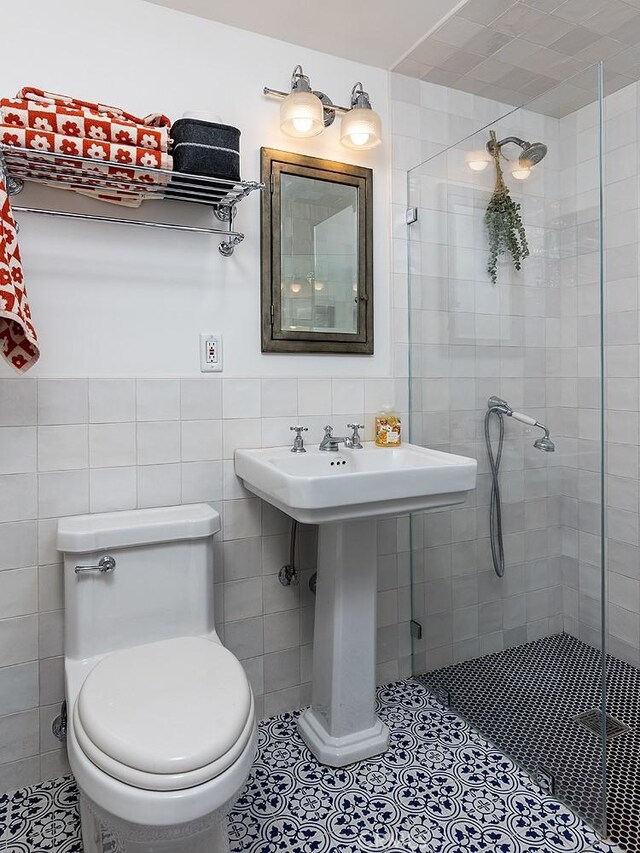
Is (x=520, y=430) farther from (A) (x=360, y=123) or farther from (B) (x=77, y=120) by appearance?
(B) (x=77, y=120)

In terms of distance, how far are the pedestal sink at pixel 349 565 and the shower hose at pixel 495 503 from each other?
180mm

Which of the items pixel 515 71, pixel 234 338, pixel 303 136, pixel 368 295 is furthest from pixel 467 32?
pixel 234 338

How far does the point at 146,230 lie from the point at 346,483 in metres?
0.99

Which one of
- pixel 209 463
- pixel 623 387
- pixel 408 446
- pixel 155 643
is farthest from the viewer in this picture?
pixel 623 387

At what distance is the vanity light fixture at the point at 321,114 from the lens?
68.2 inches

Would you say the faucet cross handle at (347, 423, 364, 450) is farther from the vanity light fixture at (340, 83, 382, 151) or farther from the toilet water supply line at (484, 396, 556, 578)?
the vanity light fixture at (340, 83, 382, 151)

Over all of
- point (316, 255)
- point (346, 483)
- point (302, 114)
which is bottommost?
point (346, 483)

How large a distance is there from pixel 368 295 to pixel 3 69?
1.26 metres

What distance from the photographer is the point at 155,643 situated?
4.70 ft

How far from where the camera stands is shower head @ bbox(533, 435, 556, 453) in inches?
64.8

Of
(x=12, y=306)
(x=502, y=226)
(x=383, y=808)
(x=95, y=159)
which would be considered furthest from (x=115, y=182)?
(x=383, y=808)

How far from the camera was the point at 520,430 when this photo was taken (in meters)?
1.73

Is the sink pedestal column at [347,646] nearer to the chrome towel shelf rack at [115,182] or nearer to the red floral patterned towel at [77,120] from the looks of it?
the chrome towel shelf rack at [115,182]

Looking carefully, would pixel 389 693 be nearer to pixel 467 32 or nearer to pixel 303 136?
pixel 303 136
